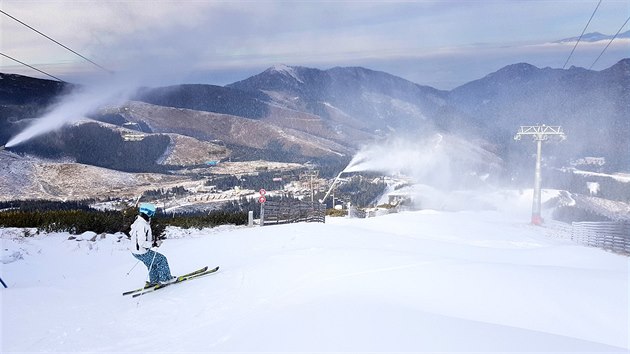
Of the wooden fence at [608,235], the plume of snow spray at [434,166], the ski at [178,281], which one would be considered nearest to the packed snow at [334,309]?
the ski at [178,281]

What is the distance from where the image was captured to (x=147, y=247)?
1041cm

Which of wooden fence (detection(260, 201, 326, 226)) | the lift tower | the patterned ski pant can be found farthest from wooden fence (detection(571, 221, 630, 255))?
the patterned ski pant

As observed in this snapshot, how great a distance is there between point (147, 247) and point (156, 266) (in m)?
0.52

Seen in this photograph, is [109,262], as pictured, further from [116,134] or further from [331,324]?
[116,134]

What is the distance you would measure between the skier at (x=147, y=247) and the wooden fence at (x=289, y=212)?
48.8ft

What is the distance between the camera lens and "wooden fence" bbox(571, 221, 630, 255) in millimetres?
23922

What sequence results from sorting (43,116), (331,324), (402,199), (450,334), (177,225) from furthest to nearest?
1. (43,116)
2. (402,199)
3. (177,225)
4. (331,324)
5. (450,334)

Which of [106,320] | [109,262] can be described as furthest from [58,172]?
[106,320]

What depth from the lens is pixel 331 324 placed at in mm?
6328

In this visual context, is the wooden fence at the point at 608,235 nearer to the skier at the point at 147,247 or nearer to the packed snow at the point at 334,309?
the packed snow at the point at 334,309

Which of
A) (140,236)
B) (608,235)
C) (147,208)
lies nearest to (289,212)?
(140,236)

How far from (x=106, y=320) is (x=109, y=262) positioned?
10232mm

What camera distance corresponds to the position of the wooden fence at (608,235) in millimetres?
23922

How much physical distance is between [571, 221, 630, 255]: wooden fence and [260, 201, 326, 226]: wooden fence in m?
16.3
